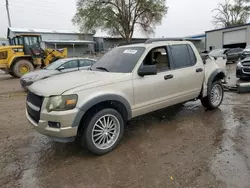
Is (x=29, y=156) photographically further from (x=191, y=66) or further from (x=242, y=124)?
(x=242, y=124)

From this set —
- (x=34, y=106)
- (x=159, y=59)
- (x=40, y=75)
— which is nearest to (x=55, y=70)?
(x=40, y=75)

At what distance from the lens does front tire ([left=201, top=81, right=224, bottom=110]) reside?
539cm

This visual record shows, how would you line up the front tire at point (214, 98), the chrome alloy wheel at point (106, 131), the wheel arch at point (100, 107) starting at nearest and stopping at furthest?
the wheel arch at point (100, 107), the chrome alloy wheel at point (106, 131), the front tire at point (214, 98)

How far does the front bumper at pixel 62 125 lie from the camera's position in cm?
303

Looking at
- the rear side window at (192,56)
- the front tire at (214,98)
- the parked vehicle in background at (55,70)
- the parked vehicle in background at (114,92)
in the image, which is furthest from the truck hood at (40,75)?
the front tire at (214,98)

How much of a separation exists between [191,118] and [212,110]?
3.00 ft

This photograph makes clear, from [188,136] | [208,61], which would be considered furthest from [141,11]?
[188,136]

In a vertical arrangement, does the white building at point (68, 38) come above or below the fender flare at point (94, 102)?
above

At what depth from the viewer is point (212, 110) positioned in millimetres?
5582

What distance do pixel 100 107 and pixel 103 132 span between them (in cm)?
43

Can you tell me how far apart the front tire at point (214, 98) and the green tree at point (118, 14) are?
93.9 feet

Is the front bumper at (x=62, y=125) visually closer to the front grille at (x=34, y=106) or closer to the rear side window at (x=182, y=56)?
the front grille at (x=34, y=106)

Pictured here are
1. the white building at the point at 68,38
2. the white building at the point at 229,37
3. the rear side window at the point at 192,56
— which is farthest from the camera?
the white building at the point at 68,38

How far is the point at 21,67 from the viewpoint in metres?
14.4
